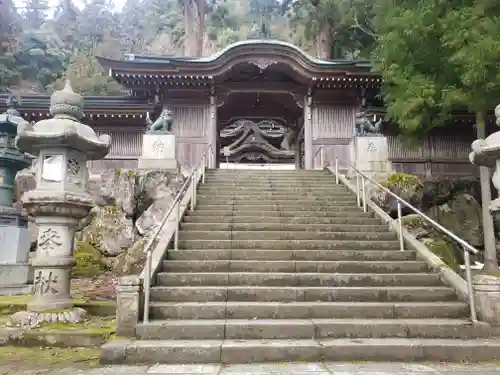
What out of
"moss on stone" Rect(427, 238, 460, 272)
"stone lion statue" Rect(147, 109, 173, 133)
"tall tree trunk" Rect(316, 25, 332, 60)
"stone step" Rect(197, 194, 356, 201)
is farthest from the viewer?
"tall tree trunk" Rect(316, 25, 332, 60)

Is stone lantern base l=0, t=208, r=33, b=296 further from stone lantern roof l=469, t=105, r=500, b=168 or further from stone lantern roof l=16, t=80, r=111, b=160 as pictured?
stone lantern roof l=469, t=105, r=500, b=168

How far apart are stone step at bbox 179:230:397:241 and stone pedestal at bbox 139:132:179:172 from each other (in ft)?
14.8

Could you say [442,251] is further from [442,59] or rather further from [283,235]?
[442,59]

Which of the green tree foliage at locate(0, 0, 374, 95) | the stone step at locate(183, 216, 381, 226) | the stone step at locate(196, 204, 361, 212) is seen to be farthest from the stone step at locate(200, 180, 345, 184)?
the green tree foliage at locate(0, 0, 374, 95)

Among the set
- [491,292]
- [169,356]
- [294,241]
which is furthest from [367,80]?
[169,356]

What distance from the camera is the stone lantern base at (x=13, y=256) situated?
261 inches

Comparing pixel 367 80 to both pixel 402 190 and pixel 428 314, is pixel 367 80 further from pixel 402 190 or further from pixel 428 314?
pixel 428 314

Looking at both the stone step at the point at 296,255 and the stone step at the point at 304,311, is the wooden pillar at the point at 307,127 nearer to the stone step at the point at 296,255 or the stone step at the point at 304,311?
the stone step at the point at 296,255

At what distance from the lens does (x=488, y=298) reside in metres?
4.64

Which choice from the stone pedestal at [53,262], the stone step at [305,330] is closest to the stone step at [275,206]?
the stone pedestal at [53,262]

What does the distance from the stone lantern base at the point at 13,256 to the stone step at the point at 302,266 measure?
9.99ft

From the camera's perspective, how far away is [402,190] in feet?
34.4

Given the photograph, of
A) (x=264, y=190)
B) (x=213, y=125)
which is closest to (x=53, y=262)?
(x=264, y=190)

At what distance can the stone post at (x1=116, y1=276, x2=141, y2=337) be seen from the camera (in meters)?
4.40
